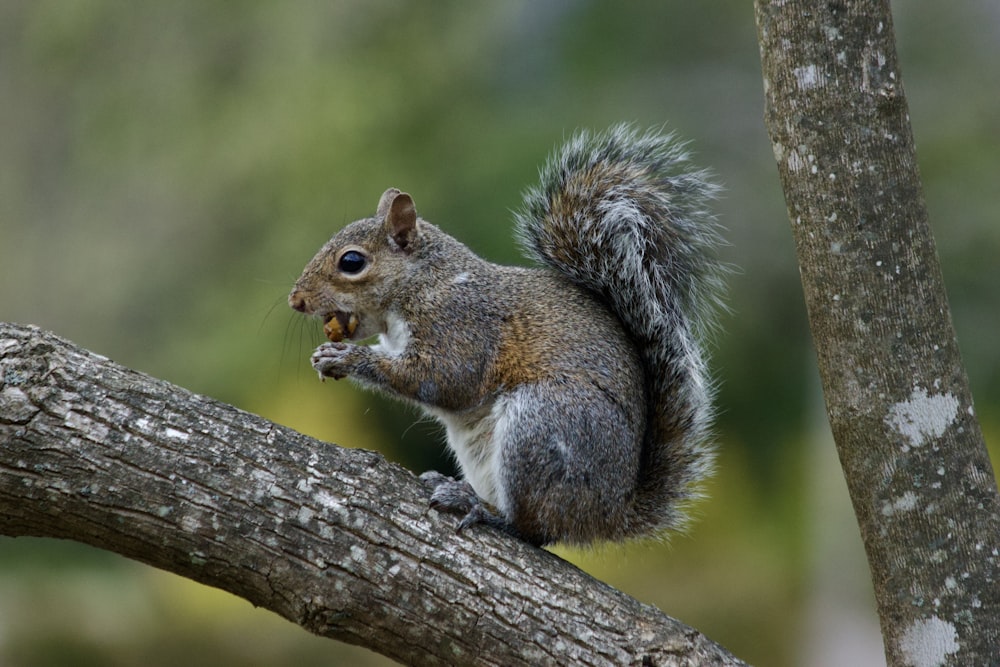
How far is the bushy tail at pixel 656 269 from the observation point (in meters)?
2.59

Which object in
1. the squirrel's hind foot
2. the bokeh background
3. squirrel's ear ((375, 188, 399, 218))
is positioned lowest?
the squirrel's hind foot

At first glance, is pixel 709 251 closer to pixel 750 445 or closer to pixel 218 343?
pixel 750 445

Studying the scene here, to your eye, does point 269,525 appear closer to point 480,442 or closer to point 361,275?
point 480,442

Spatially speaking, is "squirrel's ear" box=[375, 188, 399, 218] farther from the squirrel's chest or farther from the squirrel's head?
the squirrel's chest

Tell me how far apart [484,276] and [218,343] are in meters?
3.40

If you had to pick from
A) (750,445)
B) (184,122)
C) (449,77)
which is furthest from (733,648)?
(184,122)

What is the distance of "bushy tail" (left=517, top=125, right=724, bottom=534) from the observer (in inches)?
102

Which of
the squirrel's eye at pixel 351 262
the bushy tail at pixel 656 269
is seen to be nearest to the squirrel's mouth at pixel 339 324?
the squirrel's eye at pixel 351 262

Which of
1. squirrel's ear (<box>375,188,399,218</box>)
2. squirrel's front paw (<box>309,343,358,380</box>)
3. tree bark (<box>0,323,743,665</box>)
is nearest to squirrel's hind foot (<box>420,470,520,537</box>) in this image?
tree bark (<box>0,323,743,665</box>)

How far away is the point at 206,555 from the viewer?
1.89 metres

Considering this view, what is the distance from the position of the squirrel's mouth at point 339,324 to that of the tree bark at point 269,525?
0.78 m

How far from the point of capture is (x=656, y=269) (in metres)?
2.59

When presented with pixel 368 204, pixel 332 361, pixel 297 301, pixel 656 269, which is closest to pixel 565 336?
pixel 656 269

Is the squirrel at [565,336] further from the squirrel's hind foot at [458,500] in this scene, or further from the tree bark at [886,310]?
the tree bark at [886,310]
